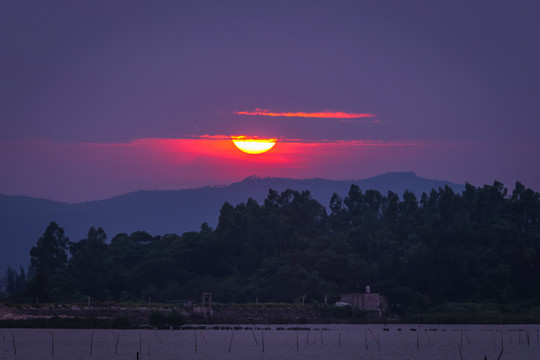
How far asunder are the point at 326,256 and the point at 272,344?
206ft

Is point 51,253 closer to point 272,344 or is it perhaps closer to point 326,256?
point 326,256

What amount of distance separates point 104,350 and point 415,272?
7224 centimetres

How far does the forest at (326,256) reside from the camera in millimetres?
Result: 140500

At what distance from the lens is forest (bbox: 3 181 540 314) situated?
140500 millimetres

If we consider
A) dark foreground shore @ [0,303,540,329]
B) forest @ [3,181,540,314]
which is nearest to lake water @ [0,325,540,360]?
dark foreground shore @ [0,303,540,329]

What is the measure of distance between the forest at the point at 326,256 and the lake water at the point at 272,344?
21.3 meters

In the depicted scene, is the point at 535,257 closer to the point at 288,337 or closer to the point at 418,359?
the point at 288,337

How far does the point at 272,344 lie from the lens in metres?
91.1

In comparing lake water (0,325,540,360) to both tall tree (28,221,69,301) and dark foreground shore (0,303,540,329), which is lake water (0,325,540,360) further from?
tall tree (28,221,69,301)

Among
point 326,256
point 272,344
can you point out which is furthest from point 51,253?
point 272,344

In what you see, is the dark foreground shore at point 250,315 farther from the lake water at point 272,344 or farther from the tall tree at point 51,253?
the tall tree at point 51,253

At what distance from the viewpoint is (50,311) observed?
4279 inches

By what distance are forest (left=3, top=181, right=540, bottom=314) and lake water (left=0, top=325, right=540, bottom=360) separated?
2126 cm

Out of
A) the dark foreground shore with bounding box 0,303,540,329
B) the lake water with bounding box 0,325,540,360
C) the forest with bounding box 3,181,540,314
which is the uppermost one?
the forest with bounding box 3,181,540,314
